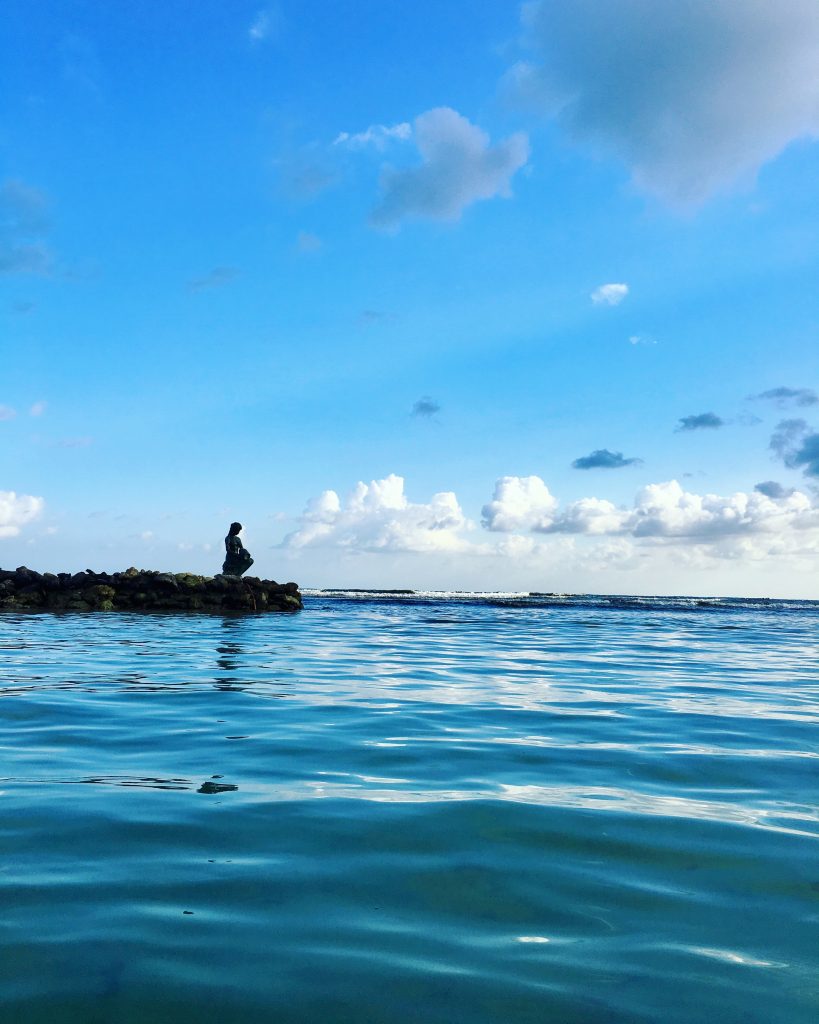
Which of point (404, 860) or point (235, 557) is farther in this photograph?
point (235, 557)

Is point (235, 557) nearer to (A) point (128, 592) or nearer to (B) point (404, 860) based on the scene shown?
(A) point (128, 592)

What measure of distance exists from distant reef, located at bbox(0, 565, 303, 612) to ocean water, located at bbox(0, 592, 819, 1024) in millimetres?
19570

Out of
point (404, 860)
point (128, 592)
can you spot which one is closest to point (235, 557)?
point (128, 592)

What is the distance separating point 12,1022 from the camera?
233 centimetres

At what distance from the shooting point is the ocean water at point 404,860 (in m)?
2.55

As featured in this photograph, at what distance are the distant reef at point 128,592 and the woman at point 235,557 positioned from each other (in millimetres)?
349

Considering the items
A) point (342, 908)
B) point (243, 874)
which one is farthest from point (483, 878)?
point (243, 874)

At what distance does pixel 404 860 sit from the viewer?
3.73 meters

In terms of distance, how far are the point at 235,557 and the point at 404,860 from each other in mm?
25998

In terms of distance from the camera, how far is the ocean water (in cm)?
255

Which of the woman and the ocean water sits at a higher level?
the woman

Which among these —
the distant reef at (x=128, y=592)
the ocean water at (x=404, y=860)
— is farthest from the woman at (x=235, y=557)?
the ocean water at (x=404, y=860)

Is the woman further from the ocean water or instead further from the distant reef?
the ocean water

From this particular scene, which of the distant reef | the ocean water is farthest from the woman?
the ocean water
